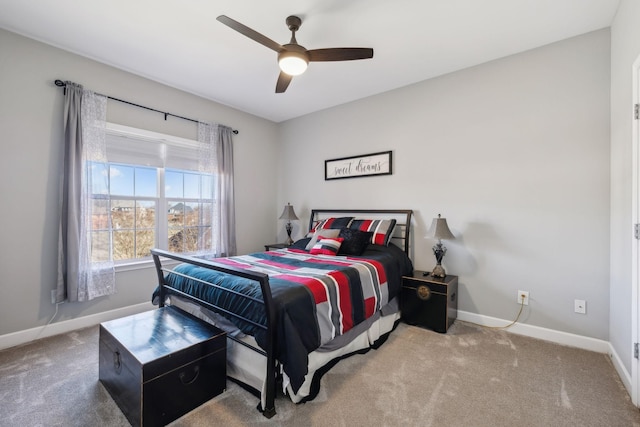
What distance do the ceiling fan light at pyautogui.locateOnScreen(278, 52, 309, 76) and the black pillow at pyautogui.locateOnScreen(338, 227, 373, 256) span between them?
5.79 ft

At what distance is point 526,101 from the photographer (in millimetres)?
2717

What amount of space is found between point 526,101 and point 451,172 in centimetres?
91

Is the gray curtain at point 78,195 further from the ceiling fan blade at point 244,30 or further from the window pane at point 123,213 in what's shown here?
the ceiling fan blade at point 244,30

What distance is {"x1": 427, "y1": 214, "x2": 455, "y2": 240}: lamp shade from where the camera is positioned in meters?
2.88

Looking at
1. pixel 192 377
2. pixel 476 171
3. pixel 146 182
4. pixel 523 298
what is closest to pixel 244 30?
pixel 192 377

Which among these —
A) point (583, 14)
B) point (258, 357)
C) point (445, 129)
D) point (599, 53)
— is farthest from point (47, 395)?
point (599, 53)

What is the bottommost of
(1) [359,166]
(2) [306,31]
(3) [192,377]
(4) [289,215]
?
(3) [192,377]

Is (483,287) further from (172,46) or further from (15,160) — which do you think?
(15,160)

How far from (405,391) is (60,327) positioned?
10.4ft

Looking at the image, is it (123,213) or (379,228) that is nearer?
(123,213)

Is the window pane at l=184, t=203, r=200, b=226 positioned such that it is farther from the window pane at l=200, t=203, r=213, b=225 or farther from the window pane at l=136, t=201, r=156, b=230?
the window pane at l=136, t=201, r=156, b=230

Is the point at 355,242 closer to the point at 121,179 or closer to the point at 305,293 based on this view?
the point at 305,293

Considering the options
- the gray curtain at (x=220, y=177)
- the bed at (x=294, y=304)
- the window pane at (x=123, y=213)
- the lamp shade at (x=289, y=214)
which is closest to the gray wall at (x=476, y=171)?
the gray curtain at (x=220, y=177)

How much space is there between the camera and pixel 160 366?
1.53 meters
